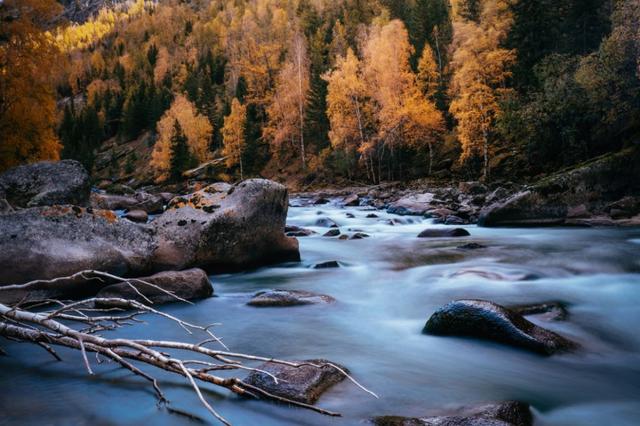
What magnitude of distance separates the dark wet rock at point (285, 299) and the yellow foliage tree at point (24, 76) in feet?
56.6

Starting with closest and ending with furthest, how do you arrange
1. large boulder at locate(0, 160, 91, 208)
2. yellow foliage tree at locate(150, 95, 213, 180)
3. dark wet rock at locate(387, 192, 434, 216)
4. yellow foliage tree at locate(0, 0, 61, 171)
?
large boulder at locate(0, 160, 91, 208) → dark wet rock at locate(387, 192, 434, 216) → yellow foliage tree at locate(0, 0, 61, 171) → yellow foliage tree at locate(150, 95, 213, 180)

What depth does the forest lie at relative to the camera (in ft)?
61.4

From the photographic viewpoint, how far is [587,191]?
12656 mm

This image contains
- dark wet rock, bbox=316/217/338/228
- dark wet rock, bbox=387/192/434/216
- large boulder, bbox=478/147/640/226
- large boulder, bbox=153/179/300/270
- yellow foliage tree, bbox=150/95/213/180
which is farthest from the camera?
yellow foliage tree, bbox=150/95/213/180

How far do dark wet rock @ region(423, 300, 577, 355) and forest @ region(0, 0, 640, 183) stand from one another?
42.4 feet

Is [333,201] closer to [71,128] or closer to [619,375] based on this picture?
[619,375]

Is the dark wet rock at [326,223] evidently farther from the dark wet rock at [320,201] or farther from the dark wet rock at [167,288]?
the dark wet rock at [167,288]

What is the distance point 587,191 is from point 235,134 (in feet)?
117

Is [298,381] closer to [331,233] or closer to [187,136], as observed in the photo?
[331,233]

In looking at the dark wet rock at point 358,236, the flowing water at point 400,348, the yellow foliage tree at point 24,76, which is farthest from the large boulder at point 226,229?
the yellow foliage tree at point 24,76

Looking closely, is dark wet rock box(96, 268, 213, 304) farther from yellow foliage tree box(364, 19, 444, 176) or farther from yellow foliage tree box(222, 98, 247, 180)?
yellow foliage tree box(222, 98, 247, 180)

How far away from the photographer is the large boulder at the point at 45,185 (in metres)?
11.3

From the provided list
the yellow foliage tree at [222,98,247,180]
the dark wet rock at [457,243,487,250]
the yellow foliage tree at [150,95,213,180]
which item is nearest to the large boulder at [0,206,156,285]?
the dark wet rock at [457,243,487,250]

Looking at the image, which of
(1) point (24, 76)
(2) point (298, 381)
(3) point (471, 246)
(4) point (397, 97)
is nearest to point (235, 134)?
(4) point (397, 97)
